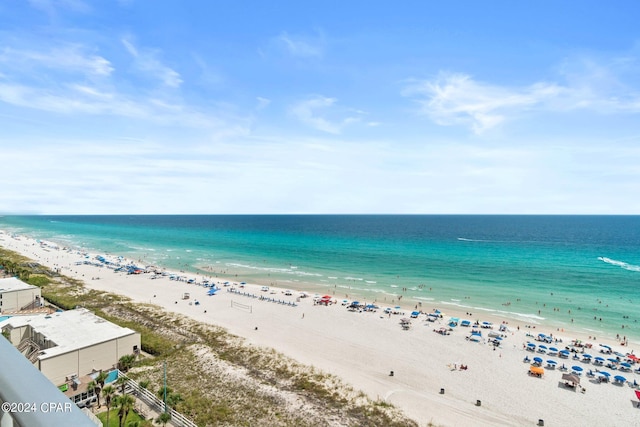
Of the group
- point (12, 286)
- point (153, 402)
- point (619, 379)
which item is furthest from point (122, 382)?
point (619, 379)

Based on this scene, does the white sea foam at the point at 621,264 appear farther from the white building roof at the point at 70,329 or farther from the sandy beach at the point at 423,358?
the white building roof at the point at 70,329

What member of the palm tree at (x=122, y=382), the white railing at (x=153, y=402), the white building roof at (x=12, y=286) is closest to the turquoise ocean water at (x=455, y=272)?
the white building roof at (x=12, y=286)

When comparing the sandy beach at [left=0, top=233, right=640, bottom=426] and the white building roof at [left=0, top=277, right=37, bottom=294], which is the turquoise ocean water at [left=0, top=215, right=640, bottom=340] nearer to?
the sandy beach at [left=0, top=233, right=640, bottom=426]

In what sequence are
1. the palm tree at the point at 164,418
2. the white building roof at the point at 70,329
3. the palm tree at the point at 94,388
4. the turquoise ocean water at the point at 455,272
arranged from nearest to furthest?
the palm tree at the point at 164,418 < the palm tree at the point at 94,388 < the white building roof at the point at 70,329 < the turquoise ocean water at the point at 455,272

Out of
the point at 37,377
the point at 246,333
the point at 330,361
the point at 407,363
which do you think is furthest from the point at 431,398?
the point at 37,377

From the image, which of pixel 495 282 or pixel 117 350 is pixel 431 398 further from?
pixel 495 282

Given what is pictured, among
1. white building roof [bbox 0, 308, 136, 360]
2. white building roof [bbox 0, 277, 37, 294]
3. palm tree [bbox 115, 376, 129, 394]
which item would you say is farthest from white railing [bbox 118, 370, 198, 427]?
white building roof [bbox 0, 277, 37, 294]
